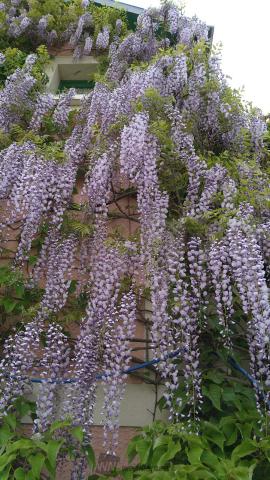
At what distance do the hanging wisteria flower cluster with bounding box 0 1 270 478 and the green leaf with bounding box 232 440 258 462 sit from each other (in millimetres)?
343

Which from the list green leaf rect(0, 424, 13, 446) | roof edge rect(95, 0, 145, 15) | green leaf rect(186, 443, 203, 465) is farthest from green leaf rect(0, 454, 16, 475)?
roof edge rect(95, 0, 145, 15)

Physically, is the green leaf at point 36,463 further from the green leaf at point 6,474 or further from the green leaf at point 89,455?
the green leaf at point 89,455

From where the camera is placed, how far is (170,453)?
244 cm

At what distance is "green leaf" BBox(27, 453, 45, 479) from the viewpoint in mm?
2388

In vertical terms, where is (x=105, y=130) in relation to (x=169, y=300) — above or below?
above

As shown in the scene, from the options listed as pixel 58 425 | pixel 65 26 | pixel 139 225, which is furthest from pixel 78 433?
pixel 65 26

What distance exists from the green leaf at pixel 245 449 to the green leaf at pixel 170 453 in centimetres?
27

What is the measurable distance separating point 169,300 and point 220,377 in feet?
1.78

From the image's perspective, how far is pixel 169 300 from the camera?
3150 millimetres

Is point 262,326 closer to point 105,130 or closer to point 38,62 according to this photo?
point 105,130

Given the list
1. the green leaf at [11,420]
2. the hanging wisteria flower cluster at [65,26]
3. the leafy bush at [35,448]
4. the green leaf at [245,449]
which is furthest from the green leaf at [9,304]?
the hanging wisteria flower cluster at [65,26]

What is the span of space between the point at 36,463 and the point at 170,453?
635mm

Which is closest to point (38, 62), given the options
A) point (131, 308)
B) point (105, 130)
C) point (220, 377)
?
point (105, 130)

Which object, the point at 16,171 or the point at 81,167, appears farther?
the point at 81,167
